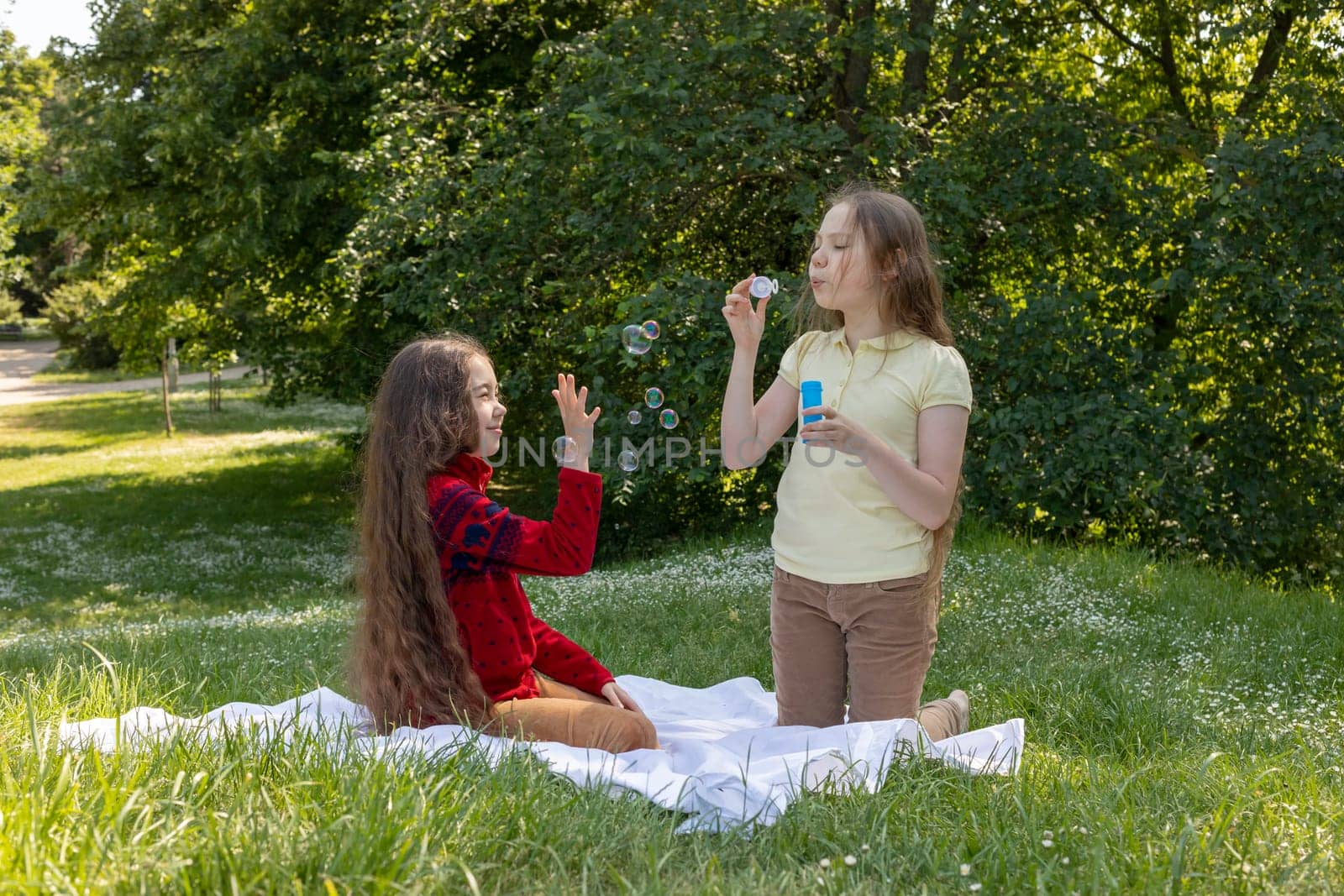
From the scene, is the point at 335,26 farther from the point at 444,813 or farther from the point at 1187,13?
the point at 444,813

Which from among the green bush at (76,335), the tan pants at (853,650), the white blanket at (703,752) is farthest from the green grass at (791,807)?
the green bush at (76,335)

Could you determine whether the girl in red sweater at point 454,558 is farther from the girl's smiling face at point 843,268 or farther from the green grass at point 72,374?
the green grass at point 72,374

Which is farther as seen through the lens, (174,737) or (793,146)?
(793,146)

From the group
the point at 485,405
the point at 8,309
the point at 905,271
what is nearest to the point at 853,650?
the point at 905,271

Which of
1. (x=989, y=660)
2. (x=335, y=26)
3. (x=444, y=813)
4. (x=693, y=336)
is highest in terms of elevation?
(x=335, y=26)

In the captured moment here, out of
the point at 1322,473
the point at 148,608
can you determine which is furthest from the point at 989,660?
the point at 148,608

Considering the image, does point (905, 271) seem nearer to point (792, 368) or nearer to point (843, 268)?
point (843, 268)

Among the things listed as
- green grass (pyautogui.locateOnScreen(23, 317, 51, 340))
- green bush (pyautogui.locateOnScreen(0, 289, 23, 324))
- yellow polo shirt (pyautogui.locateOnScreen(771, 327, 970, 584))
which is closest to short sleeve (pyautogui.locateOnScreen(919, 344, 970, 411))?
yellow polo shirt (pyautogui.locateOnScreen(771, 327, 970, 584))

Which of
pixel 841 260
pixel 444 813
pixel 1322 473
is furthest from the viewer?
pixel 1322 473

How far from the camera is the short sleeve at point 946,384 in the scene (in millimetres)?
3529

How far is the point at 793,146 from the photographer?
28.7 feet

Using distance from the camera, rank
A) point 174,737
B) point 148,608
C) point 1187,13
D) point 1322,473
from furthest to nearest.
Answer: point 148,608
point 1187,13
point 1322,473
point 174,737

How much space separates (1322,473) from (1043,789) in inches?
311

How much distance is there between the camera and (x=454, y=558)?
3.46 m
